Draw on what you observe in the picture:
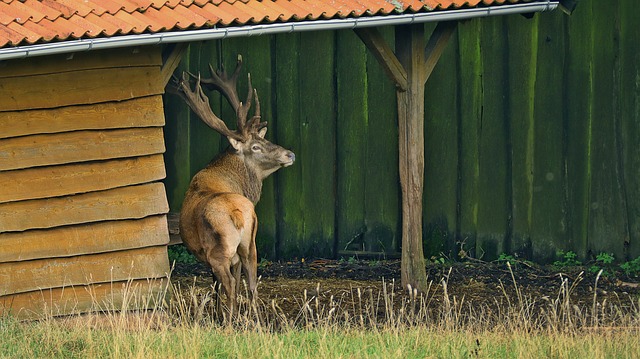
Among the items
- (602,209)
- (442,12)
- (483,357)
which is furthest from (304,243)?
(483,357)

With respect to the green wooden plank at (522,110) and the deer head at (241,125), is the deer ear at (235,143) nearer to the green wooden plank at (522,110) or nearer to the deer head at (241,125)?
the deer head at (241,125)

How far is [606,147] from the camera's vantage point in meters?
13.0

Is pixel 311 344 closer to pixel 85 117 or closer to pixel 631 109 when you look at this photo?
pixel 85 117

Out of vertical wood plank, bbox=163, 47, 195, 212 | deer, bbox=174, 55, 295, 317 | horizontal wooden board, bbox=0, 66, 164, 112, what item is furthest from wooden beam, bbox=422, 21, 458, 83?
vertical wood plank, bbox=163, 47, 195, 212

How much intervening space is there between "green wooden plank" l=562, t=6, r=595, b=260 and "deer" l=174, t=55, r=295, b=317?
2926 mm

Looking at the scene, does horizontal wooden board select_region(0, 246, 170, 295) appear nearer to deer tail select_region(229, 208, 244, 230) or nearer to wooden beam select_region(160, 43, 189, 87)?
deer tail select_region(229, 208, 244, 230)

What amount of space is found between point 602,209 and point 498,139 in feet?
4.14

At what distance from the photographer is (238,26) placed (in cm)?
1023

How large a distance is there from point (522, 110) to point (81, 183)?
4.89 metres

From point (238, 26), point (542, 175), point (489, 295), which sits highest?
point (238, 26)

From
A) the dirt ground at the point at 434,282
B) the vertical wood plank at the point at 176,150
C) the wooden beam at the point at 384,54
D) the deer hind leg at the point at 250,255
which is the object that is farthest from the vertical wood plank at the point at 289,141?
the deer hind leg at the point at 250,255

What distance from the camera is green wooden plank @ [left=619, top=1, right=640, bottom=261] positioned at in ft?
42.2

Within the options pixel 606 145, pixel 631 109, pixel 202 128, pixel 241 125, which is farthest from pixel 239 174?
pixel 631 109

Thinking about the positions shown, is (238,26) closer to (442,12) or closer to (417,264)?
(442,12)
